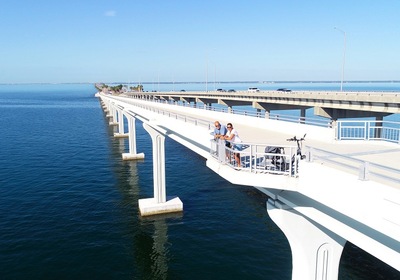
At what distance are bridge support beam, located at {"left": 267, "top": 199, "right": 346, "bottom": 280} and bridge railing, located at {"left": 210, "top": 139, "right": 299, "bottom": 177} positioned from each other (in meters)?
1.64

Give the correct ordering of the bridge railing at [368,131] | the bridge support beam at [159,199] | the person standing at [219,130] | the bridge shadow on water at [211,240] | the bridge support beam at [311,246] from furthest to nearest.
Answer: the bridge support beam at [159,199] → the bridge shadow on water at [211,240] → the bridge railing at [368,131] → the person standing at [219,130] → the bridge support beam at [311,246]

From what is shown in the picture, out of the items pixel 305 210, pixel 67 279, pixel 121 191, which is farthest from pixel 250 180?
pixel 121 191

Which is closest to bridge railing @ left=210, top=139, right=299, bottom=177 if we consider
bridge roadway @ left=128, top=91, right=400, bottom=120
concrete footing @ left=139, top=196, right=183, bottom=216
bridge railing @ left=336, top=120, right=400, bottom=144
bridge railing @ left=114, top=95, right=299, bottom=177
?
bridge railing @ left=114, top=95, right=299, bottom=177

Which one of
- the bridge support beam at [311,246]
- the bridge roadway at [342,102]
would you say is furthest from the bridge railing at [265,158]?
the bridge roadway at [342,102]

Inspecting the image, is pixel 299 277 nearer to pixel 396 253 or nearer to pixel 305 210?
pixel 305 210

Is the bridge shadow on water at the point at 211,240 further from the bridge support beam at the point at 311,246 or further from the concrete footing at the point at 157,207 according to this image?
the bridge support beam at the point at 311,246

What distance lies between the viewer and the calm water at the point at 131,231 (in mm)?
17938

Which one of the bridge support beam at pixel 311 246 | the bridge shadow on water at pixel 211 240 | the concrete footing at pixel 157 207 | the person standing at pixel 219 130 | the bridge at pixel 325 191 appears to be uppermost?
the person standing at pixel 219 130

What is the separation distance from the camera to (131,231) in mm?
22531

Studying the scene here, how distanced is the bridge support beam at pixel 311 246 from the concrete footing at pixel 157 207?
15.2 m

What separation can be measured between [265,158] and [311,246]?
3.29 m

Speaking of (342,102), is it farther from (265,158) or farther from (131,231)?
(265,158)

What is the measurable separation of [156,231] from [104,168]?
19.0 meters

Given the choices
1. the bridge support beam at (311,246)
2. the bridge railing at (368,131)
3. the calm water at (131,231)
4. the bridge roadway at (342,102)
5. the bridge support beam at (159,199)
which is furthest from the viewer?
the bridge roadway at (342,102)
